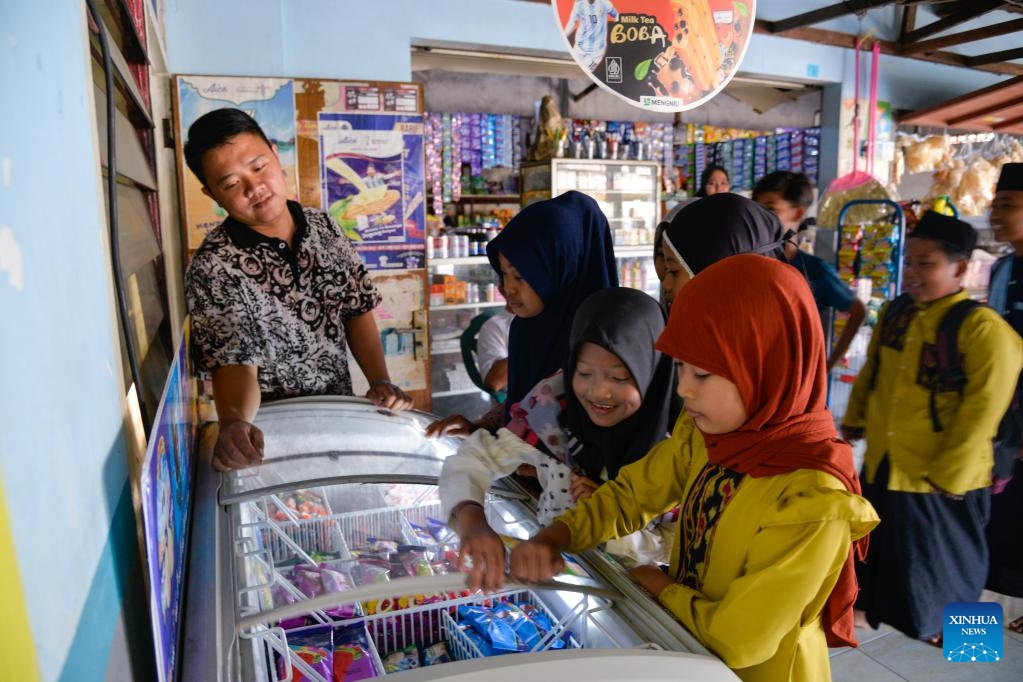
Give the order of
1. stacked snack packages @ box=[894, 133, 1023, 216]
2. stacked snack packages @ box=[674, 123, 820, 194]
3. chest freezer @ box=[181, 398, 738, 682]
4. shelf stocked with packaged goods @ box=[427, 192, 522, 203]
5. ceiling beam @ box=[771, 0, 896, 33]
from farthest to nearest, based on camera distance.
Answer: shelf stocked with packaged goods @ box=[427, 192, 522, 203] < stacked snack packages @ box=[674, 123, 820, 194] < stacked snack packages @ box=[894, 133, 1023, 216] < ceiling beam @ box=[771, 0, 896, 33] < chest freezer @ box=[181, 398, 738, 682]

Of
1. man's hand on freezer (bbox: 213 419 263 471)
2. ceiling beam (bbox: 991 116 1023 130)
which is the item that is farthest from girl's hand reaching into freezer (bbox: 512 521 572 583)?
ceiling beam (bbox: 991 116 1023 130)

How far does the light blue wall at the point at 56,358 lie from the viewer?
1.48ft

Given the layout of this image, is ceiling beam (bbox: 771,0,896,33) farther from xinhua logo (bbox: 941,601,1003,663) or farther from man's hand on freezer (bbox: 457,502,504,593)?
man's hand on freezer (bbox: 457,502,504,593)

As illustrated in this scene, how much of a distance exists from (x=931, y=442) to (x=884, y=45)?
5.26 m

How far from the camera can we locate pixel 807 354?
1054 millimetres

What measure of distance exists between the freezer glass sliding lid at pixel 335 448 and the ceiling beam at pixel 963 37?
5.48 meters

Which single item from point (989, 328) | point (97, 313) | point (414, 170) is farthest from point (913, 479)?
point (414, 170)

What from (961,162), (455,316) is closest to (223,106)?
(455,316)

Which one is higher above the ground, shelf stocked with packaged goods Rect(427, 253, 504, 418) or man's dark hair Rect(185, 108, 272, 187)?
man's dark hair Rect(185, 108, 272, 187)

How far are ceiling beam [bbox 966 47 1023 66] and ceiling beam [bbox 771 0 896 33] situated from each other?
1736 millimetres

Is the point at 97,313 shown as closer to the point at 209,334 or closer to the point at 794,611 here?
the point at 794,611

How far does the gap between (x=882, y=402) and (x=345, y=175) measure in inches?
115

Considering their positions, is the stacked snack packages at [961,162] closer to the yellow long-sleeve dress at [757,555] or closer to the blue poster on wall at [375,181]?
the blue poster on wall at [375,181]

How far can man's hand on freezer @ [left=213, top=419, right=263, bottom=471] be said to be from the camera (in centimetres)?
128
